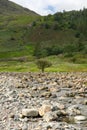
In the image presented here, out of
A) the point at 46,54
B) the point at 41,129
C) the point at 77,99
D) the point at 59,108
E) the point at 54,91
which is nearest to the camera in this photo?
the point at 41,129

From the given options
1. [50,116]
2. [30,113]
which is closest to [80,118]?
[50,116]

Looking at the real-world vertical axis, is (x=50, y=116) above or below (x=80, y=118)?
above

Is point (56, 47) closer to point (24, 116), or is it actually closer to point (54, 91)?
point (54, 91)

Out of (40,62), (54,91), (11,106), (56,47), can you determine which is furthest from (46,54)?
(11,106)

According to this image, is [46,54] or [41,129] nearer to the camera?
[41,129]

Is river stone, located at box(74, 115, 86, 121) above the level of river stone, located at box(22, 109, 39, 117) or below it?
below

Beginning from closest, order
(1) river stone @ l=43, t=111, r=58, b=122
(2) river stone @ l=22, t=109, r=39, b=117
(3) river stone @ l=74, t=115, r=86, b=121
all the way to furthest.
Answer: (1) river stone @ l=43, t=111, r=58, b=122 < (3) river stone @ l=74, t=115, r=86, b=121 < (2) river stone @ l=22, t=109, r=39, b=117

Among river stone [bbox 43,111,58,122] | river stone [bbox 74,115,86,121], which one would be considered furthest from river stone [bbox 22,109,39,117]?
river stone [bbox 74,115,86,121]

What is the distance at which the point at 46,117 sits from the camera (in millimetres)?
22547

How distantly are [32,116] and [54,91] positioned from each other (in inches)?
772

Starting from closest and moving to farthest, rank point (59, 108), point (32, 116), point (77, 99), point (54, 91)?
point (32, 116)
point (59, 108)
point (77, 99)
point (54, 91)

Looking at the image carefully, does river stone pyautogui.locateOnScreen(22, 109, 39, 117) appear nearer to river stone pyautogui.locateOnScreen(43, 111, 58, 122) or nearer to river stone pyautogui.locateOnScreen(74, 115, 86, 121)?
river stone pyautogui.locateOnScreen(43, 111, 58, 122)

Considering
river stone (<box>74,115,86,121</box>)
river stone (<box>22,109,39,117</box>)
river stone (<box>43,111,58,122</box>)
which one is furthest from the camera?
river stone (<box>22,109,39,117</box>)

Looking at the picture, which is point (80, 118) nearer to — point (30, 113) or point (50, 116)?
point (50, 116)
